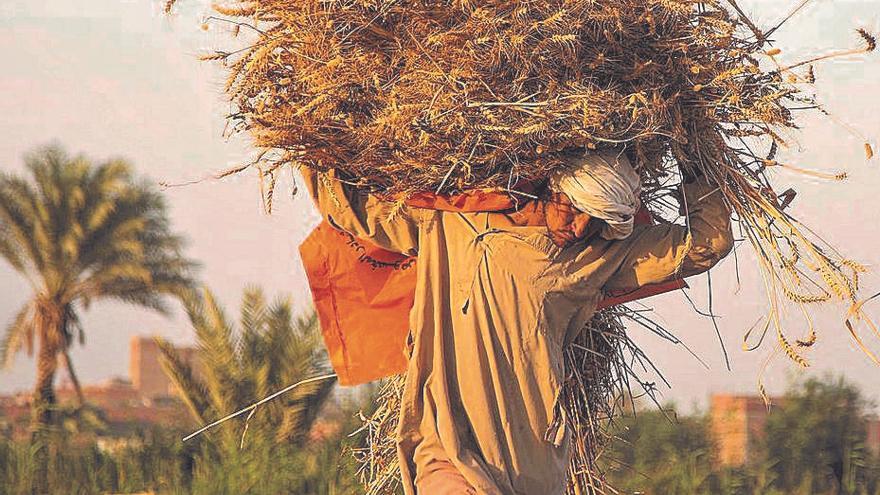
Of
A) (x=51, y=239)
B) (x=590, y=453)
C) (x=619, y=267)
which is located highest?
(x=51, y=239)

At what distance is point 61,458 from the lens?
380 inches

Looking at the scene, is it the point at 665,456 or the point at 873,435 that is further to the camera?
the point at 873,435

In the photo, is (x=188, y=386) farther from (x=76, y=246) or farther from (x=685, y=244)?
(x=685, y=244)

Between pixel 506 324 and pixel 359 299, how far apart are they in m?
0.65

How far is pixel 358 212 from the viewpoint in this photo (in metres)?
3.76

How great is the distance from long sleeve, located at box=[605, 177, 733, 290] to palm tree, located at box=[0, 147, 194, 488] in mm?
13386

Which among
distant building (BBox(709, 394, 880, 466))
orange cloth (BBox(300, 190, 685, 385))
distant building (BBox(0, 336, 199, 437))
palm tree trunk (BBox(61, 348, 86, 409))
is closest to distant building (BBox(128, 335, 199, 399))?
distant building (BBox(0, 336, 199, 437))

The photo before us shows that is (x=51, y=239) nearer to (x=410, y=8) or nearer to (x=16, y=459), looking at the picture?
(x=16, y=459)

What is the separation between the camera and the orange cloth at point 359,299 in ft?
13.2

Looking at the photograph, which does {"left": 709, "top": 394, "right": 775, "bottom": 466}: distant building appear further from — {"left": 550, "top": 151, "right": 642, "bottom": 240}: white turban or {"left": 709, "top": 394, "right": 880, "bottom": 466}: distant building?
{"left": 550, "top": 151, "right": 642, "bottom": 240}: white turban

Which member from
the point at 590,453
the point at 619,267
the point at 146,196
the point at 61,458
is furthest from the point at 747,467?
the point at 146,196

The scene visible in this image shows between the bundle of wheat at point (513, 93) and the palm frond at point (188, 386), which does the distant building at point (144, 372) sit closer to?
the palm frond at point (188, 386)

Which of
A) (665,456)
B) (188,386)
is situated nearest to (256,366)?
(188,386)

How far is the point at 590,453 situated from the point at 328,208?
3.96 ft
